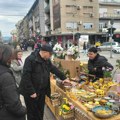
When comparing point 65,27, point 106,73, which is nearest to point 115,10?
point 65,27

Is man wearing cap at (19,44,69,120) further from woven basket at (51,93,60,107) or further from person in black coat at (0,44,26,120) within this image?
person in black coat at (0,44,26,120)

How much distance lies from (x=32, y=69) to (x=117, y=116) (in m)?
1.60

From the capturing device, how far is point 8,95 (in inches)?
105

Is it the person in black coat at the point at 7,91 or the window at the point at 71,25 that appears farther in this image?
the window at the point at 71,25

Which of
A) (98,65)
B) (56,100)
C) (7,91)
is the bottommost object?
(56,100)

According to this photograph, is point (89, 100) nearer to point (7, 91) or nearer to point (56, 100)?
point (56, 100)

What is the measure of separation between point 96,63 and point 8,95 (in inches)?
119

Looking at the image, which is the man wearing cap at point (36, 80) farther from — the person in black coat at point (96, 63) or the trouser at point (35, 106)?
the person in black coat at point (96, 63)

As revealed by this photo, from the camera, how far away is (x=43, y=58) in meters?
4.16

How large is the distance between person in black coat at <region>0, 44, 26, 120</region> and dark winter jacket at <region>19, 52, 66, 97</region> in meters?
1.17

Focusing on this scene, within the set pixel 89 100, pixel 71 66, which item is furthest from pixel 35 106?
pixel 71 66

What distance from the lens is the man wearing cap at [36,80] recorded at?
4027 millimetres

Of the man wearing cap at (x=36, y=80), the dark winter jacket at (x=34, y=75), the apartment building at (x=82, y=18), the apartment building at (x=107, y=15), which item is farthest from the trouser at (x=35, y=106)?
the apartment building at (x=107, y=15)

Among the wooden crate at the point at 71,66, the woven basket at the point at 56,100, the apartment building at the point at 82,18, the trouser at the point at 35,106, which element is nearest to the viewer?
the trouser at the point at 35,106
